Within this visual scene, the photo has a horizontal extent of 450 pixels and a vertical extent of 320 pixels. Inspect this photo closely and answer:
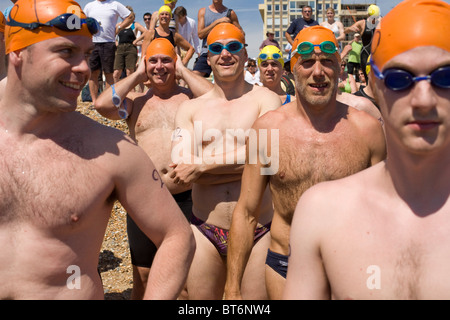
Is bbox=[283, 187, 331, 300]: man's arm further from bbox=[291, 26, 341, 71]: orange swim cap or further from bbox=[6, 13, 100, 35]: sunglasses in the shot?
bbox=[291, 26, 341, 71]: orange swim cap

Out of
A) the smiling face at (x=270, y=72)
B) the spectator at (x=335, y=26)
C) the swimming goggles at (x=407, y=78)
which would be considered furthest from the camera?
the spectator at (x=335, y=26)

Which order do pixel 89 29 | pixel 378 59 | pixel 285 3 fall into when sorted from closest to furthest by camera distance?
pixel 378 59
pixel 89 29
pixel 285 3

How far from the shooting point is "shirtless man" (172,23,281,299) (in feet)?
14.4

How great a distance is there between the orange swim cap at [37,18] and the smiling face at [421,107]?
1576 millimetres

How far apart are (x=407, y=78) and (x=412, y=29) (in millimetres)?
200

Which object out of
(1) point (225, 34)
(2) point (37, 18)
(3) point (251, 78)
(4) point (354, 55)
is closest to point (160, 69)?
(1) point (225, 34)

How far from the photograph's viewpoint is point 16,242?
7.89 feet

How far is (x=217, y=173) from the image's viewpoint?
14.6ft

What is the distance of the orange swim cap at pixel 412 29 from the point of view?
6.00ft

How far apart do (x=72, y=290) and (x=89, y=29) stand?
1302mm

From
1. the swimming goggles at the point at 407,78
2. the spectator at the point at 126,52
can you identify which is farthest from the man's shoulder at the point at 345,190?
the spectator at the point at 126,52

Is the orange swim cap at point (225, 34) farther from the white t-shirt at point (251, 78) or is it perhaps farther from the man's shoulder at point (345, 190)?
the white t-shirt at point (251, 78)
